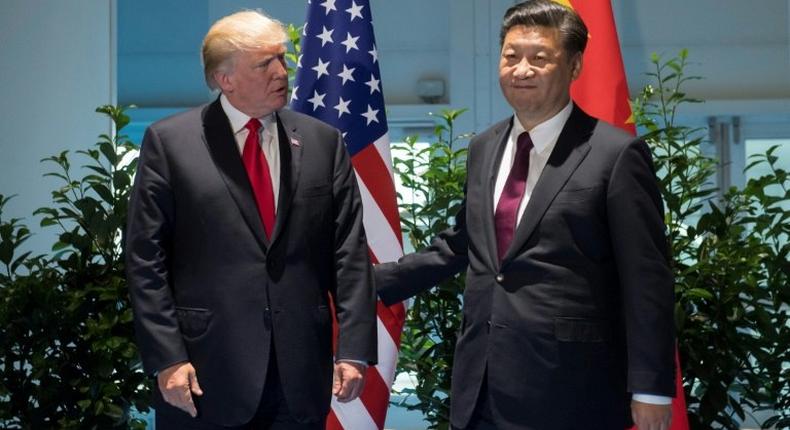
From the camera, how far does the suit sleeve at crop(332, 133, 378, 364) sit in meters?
2.49

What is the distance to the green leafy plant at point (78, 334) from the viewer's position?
3.63 metres

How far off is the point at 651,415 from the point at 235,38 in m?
1.21

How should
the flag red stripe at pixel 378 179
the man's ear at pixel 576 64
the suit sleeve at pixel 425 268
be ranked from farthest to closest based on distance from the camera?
the flag red stripe at pixel 378 179
the suit sleeve at pixel 425 268
the man's ear at pixel 576 64

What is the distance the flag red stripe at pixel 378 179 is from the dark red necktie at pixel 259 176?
1.20 m

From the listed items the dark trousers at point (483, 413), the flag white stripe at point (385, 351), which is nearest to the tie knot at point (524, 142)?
the dark trousers at point (483, 413)

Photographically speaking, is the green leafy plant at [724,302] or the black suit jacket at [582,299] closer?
the black suit jacket at [582,299]

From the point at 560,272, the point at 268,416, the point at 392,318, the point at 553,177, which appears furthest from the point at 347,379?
the point at 392,318

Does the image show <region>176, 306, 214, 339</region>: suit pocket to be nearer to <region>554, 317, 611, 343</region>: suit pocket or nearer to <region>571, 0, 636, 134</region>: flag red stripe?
<region>554, 317, 611, 343</region>: suit pocket

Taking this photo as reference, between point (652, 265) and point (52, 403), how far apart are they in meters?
2.19

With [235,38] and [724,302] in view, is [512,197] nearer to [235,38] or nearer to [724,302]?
[235,38]

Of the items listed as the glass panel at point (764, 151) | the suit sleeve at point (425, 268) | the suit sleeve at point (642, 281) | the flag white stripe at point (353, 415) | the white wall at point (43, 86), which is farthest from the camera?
the glass panel at point (764, 151)

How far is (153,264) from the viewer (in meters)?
2.40

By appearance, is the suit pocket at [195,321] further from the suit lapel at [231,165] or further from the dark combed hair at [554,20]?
the dark combed hair at [554,20]

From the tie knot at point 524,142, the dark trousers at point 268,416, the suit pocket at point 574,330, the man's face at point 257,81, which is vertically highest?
the man's face at point 257,81
